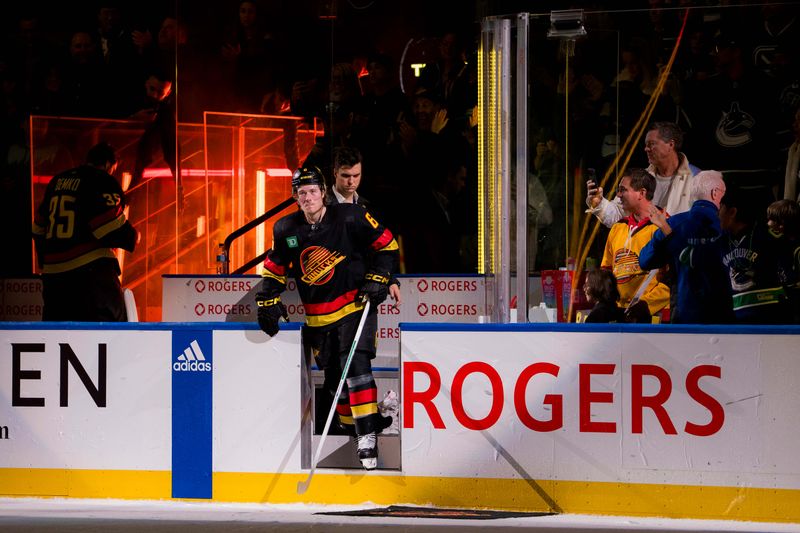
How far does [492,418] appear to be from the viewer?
19.7ft

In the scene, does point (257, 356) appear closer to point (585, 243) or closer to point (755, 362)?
point (585, 243)

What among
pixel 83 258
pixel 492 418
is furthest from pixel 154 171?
pixel 492 418

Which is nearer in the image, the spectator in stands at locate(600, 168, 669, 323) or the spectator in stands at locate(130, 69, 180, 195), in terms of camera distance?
the spectator in stands at locate(600, 168, 669, 323)

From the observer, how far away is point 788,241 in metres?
6.30

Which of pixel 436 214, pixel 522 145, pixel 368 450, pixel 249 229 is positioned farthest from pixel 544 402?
pixel 249 229

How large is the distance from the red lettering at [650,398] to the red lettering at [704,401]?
94 mm

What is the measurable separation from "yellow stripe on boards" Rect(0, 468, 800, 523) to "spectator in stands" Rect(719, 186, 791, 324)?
109 cm

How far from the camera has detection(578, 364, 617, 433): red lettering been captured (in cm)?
589

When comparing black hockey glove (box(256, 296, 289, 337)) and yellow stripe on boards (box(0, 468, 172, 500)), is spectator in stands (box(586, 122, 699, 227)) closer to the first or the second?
black hockey glove (box(256, 296, 289, 337))

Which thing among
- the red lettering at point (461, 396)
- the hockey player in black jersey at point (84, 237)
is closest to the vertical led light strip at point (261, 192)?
the hockey player in black jersey at point (84, 237)

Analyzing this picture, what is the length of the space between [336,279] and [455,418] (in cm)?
109

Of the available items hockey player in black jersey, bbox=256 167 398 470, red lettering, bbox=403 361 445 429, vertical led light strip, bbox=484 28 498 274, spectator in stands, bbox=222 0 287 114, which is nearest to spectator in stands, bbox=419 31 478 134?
spectator in stands, bbox=222 0 287 114

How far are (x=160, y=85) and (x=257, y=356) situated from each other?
7324 millimetres

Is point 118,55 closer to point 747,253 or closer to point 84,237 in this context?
point 84,237
